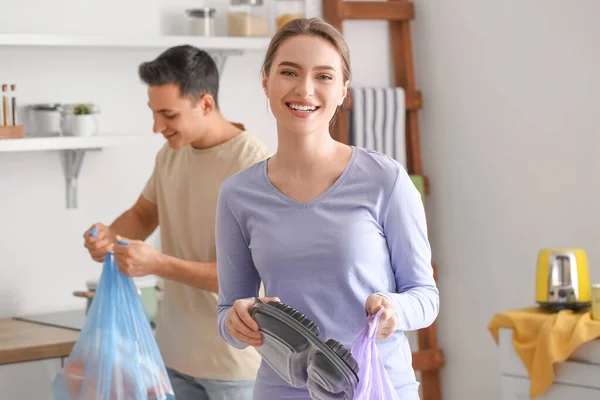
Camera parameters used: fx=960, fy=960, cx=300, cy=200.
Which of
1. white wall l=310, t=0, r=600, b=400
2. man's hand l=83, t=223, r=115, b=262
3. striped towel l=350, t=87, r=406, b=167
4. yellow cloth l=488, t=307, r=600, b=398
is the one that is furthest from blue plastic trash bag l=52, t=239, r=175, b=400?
white wall l=310, t=0, r=600, b=400

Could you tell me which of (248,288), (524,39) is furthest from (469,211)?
(248,288)

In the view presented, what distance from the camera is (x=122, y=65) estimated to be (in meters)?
2.95

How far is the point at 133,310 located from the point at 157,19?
1210 mm

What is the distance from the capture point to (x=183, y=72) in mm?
2082

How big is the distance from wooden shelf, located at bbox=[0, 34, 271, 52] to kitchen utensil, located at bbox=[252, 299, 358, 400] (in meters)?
1.68

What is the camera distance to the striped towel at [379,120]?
327 centimetres

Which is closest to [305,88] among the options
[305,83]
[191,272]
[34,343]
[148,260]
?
→ [305,83]

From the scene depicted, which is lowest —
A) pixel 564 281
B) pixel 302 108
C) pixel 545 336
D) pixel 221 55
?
pixel 545 336

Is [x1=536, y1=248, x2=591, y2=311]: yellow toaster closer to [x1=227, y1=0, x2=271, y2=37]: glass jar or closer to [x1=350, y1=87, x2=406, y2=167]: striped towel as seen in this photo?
[x1=350, y1=87, x2=406, y2=167]: striped towel

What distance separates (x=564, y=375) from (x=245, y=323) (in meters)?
1.55

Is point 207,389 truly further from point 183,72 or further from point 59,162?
point 59,162

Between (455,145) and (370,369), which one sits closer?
(370,369)

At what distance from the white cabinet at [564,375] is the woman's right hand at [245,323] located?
1.49 metres

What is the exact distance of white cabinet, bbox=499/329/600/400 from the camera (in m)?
2.46
